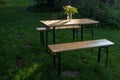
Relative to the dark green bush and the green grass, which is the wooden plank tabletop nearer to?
the green grass

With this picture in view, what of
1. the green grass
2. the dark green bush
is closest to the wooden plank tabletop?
the green grass

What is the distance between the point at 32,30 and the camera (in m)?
8.07

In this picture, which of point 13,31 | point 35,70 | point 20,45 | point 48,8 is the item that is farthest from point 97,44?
point 48,8

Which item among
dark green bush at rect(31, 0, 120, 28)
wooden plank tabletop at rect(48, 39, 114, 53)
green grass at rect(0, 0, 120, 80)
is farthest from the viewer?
dark green bush at rect(31, 0, 120, 28)

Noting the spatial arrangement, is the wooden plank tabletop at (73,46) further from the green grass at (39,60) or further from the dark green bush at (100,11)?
the dark green bush at (100,11)

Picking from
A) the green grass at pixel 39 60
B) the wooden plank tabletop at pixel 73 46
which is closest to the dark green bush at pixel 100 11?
the green grass at pixel 39 60

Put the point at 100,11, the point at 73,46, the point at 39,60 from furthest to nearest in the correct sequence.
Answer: the point at 100,11 < the point at 39,60 < the point at 73,46

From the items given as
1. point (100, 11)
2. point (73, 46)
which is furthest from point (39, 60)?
point (100, 11)

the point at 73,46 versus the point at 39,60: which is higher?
the point at 73,46

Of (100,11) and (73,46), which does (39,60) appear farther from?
(100,11)

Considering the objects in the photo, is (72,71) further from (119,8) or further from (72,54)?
(119,8)

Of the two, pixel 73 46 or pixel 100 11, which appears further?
pixel 100 11

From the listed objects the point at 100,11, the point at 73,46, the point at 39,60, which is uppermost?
the point at 100,11

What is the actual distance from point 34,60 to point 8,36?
97.1 inches
